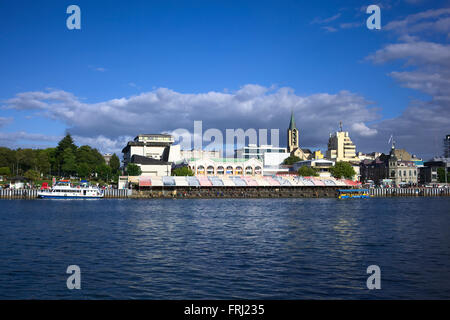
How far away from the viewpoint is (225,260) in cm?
2344

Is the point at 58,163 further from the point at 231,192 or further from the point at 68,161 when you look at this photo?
the point at 231,192

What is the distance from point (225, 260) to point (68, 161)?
368ft

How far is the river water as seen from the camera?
17.4 m

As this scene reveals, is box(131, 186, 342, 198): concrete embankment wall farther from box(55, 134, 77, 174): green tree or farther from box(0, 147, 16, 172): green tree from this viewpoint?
box(0, 147, 16, 172): green tree

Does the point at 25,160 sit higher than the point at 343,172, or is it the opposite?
the point at 25,160

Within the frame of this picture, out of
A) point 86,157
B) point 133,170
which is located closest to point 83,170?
point 86,157

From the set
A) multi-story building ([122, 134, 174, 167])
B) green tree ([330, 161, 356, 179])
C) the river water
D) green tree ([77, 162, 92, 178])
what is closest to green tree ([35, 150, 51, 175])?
green tree ([77, 162, 92, 178])

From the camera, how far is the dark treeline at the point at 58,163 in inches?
4867

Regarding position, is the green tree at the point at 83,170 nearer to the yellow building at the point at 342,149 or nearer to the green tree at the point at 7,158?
the green tree at the point at 7,158

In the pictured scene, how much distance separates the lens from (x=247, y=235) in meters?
33.6

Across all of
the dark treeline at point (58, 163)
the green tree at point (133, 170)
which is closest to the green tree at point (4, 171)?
the dark treeline at point (58, 163)

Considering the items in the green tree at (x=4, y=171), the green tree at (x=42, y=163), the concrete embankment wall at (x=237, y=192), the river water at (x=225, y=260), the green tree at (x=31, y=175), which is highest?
the green tree at (x=42, y=163)

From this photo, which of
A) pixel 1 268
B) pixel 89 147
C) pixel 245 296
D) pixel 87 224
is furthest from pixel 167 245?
pixel 89 147

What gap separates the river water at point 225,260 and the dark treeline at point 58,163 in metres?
89.0
